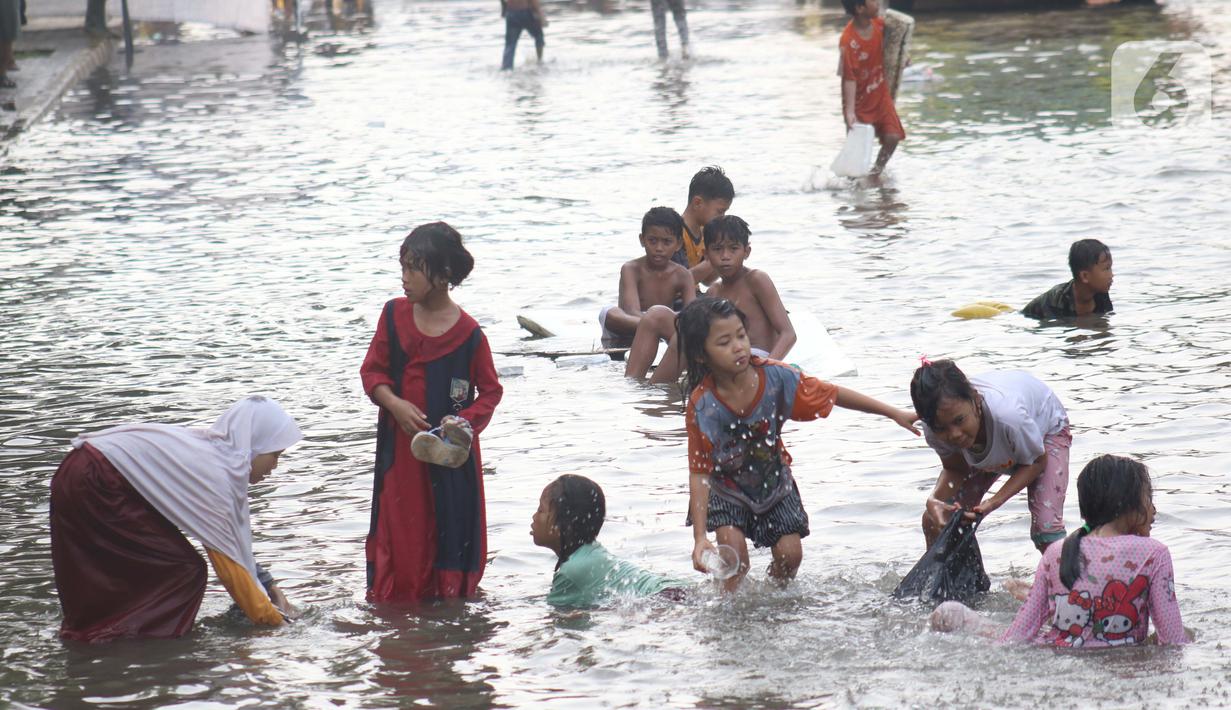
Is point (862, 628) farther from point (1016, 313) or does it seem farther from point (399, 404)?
point (1016, 313)

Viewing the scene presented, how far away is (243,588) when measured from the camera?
16.9 feet

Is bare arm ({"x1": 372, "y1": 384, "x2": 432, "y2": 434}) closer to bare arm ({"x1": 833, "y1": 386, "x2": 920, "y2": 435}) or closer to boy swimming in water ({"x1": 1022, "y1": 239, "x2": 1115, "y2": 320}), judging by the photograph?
bare arm ({"x1": 833, "y1": 386, "x2": 920, "y2": 435})

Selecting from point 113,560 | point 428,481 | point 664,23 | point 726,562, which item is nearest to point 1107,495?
point 726,562

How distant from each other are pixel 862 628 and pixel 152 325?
19.9 ft

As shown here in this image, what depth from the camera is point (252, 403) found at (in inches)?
205

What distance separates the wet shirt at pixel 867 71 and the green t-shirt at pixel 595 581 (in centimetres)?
893

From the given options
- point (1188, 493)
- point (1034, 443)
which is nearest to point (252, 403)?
point (1034, 443)

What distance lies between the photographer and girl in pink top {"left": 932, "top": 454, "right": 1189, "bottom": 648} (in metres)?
4.52

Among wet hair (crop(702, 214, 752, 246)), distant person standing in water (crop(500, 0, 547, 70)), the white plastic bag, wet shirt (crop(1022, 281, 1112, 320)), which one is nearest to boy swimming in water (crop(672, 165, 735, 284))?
wet hair (crop(702, 214, 752, 246))

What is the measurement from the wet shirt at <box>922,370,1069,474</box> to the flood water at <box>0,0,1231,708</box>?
19.1 inches

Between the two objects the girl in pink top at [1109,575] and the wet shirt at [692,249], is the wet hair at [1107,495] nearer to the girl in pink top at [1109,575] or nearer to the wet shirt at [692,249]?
the girl in pink top at [1109,575]

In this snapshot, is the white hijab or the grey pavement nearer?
the white hijab

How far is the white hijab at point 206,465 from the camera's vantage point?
5.09 m

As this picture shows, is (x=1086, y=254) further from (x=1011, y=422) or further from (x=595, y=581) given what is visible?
(x=595, y=581)
